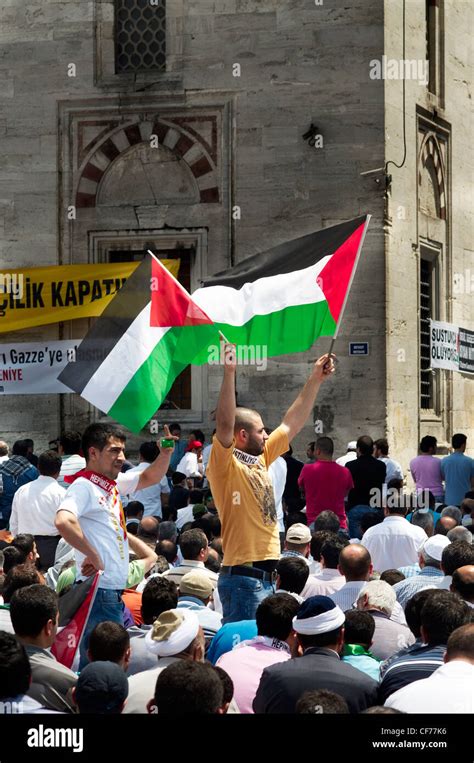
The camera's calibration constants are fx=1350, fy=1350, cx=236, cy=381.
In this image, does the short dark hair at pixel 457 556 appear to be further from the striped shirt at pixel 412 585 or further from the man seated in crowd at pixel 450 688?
the man seated in crowd at pixel 450 688

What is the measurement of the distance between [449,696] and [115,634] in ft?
5.98

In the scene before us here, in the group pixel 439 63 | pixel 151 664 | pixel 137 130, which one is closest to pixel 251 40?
pixel 137 130

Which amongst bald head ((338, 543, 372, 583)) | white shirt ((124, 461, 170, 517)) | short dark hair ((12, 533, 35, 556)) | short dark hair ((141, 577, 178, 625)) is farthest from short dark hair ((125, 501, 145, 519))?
short dark hair ((141, 577, 178, 625))

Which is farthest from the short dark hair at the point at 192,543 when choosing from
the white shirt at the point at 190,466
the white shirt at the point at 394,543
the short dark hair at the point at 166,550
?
the white shirt at the point at 190,466

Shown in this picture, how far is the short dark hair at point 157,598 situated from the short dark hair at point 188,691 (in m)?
2.87

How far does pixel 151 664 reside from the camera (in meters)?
7.32

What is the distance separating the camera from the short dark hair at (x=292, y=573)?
28.6 feet

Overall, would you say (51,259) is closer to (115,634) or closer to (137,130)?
(137,130)

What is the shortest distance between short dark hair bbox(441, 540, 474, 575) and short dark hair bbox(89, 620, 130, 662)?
314 centimetres

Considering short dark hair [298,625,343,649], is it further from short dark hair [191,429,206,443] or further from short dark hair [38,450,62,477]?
short dark hair [191,429,206,443]

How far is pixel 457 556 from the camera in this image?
9.05 m

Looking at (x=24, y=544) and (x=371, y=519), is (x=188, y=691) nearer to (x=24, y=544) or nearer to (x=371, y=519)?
(x=24, y=544)

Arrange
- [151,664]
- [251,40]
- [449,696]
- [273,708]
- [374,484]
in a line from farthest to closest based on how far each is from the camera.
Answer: [251,40] < [374,484] < [151,664] < [273,708] < [449,696]

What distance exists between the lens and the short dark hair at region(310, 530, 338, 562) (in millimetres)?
10773
